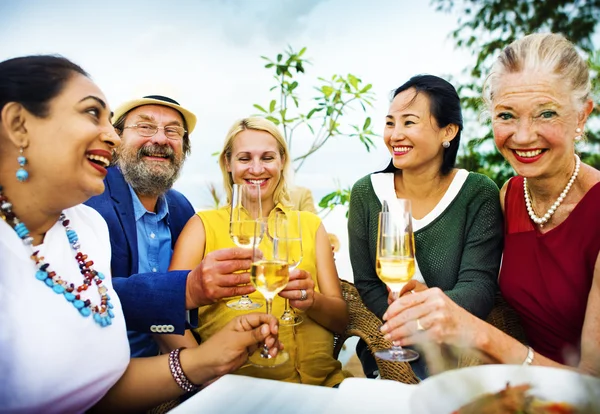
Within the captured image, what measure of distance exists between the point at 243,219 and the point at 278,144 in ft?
3.06

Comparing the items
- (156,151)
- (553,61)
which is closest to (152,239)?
(156,151)

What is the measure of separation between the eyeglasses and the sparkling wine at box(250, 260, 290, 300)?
1521 mm

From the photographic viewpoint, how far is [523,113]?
2061mm

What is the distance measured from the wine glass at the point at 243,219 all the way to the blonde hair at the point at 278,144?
71cm

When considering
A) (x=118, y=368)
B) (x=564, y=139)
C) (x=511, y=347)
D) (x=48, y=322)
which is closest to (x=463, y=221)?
(x=564, y=139)

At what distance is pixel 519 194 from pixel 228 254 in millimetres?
1430

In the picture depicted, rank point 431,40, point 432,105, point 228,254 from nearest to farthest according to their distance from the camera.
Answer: point 228,254 → point 432,105 → point 431,40

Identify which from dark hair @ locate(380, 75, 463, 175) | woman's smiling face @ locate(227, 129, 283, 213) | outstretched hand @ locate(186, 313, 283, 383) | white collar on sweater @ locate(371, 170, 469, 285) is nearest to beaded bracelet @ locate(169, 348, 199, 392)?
outstretched hand @ locate(186, 313, 283, 383)

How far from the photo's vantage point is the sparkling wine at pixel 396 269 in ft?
5.38

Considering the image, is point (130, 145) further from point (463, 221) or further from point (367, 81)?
point (367, 81)

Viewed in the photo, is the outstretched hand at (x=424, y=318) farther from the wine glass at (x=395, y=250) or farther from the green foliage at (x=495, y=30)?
the green foliage at (x=495, y=30)

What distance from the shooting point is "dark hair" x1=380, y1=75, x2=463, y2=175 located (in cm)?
259

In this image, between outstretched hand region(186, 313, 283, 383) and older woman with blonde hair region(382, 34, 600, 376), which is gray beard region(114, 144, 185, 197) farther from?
older woman with blonde hair region(382, 34, 600, 376)

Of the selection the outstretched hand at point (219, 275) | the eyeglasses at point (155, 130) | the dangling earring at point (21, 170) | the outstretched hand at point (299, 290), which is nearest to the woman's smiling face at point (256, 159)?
the eyeglasses at point (155, 130)
